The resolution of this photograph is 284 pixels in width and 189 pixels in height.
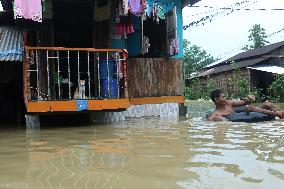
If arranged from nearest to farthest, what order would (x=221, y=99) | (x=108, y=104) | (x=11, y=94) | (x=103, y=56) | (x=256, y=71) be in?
(x=108, y=104), (x=221, y=99), (x=103, y=56), (x=11, y=94), (x=256, y=71)

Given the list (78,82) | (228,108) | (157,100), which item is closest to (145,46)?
(157,100)

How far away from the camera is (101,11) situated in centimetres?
901

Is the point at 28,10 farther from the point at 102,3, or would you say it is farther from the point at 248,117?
the point at 248,117

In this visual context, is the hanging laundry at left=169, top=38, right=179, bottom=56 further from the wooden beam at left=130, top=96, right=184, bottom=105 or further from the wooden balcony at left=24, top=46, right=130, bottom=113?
the wooden balcony at left=24, top=46, right=130, bottom=113

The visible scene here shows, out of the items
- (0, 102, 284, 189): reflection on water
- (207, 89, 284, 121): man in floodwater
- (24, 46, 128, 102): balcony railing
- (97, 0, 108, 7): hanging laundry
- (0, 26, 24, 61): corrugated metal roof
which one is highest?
(97, 0, 108, 7): hanging laundry

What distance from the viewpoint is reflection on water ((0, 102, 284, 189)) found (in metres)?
A: 2.67

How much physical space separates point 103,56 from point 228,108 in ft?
10.1

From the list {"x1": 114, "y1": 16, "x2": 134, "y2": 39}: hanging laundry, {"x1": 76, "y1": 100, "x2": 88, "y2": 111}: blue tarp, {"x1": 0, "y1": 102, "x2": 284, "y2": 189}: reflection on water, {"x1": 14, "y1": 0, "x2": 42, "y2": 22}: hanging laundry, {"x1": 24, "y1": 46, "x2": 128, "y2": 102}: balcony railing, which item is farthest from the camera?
{"x1": 114, "y1": 16, "x2": 134, "y2": 39}: hanging laundry

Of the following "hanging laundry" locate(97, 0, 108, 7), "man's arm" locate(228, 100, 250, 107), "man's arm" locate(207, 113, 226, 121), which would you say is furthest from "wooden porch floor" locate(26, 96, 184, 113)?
"hanging laundry" locate(97, 0, 108, 7)

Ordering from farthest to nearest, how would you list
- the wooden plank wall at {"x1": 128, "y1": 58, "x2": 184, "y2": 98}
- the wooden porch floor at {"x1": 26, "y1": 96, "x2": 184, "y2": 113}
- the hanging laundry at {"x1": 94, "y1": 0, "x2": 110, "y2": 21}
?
the wooden plank wall at {"x1": 128, "y1": 58, "x2": 184, "y2": 98}
the hanging laundry at {"x1": 94, "y1": 0, "x2": 110, "y2": 21}
the wooden porch floor at {"x1": 26, "y1": 96, "x2": 184, "y2": 113}

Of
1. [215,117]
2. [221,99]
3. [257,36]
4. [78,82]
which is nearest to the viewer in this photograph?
[78,82]

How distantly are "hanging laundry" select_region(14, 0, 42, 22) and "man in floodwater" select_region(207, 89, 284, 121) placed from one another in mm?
4079

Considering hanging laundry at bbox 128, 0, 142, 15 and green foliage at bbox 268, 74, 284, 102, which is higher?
hanging laundry at bbox 128, 0, 142, 15

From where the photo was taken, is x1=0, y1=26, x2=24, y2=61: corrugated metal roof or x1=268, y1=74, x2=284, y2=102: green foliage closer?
x1=0, y1=26, x2=24, y2=61: corrugated metal roof
